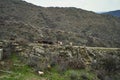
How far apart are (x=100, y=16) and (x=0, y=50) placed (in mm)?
53224

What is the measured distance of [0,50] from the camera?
40.4ft

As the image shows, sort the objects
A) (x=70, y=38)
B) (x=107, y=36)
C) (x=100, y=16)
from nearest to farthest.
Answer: (x=70, y=38) < (x=107, y=36) < (x=100, y=16)

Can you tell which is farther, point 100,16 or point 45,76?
point 100,16

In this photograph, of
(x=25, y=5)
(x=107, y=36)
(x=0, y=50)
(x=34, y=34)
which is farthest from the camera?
(x=25, y=5)

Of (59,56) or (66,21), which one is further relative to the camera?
(66,21)

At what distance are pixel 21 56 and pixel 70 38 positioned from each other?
2598 cm

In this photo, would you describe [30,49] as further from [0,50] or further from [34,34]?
[34,34]

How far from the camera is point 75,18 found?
5809 cm

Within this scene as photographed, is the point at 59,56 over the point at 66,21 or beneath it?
beneath

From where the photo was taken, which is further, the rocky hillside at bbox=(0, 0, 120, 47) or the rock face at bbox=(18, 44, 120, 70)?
the rocky hillside at bbox=(0, 0, 120, 47)

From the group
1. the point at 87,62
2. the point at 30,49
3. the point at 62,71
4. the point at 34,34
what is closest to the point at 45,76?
the point at 62,71

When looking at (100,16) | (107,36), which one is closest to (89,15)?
(100,16)

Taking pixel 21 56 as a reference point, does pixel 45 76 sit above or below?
below

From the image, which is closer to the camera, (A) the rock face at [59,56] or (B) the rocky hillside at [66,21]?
(A) the rock face at [59,56]
